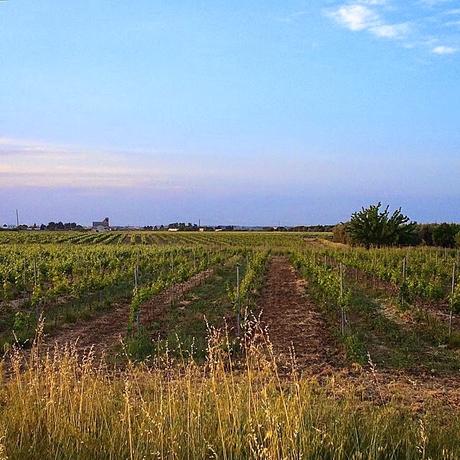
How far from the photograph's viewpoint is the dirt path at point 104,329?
1005cm

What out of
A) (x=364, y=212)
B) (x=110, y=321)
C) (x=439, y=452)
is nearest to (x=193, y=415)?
(x=439, y=452)

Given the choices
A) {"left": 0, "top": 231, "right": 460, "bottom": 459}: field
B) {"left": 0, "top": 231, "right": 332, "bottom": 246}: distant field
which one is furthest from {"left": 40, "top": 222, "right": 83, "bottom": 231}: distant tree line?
{"left": 0, "top": 231, "right": 460, "bottom": 459}: field

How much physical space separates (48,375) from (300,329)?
23.3 feet

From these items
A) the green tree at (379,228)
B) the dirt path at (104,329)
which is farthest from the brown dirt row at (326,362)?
the green tree at (379,228)

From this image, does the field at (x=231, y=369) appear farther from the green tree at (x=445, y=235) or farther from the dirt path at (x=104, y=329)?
the green tree at (x=445, y=235)

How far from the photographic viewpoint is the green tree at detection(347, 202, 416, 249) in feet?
126

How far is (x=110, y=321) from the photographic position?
12.8 m

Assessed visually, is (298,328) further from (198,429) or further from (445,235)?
(445,235)

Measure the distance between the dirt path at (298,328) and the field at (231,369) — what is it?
0.04 metres

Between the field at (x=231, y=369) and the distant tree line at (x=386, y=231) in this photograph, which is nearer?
the field at (x=231, y=369)

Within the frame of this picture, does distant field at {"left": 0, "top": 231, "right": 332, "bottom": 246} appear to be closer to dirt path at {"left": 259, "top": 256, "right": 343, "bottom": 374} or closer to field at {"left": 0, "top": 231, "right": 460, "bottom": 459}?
field at {"left": 0, "top": 231, "right": 460, "bottom": 459}

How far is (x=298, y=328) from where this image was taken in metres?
11.3

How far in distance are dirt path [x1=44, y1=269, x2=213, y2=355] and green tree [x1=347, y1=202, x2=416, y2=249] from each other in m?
23.9

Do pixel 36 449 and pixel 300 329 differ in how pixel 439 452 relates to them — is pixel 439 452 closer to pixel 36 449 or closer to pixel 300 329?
pixel 36 449
